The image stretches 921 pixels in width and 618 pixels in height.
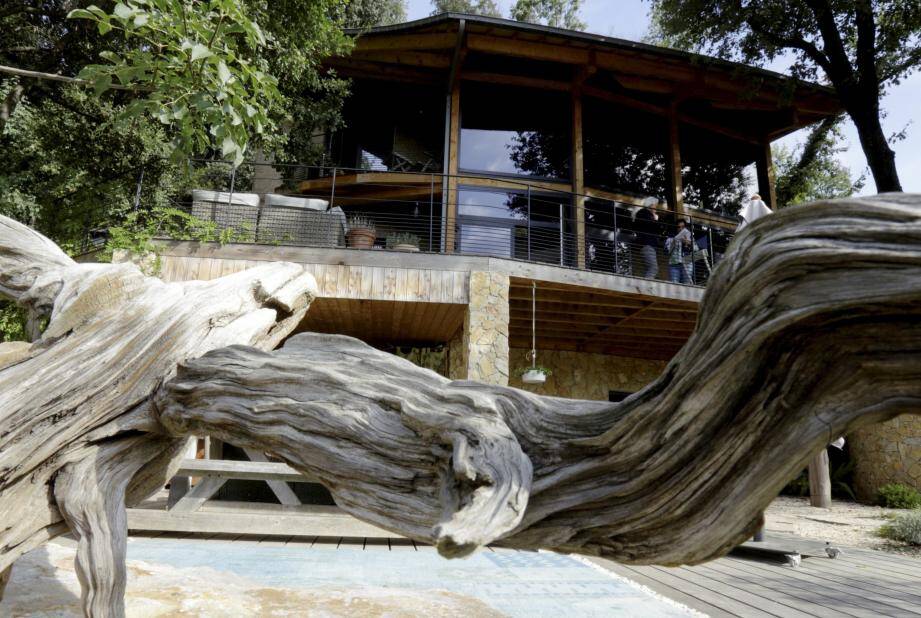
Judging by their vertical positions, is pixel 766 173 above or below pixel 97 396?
above

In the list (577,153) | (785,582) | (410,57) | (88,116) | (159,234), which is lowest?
(785,582)

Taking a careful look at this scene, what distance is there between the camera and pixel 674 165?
488 inches

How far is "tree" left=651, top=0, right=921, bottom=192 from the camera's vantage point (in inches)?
418

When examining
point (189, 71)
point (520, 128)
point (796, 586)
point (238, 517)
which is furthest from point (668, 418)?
point (520, 128)

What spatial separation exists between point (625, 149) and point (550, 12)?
11899 mm

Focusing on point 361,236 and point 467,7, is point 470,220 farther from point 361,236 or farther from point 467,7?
point 467,7

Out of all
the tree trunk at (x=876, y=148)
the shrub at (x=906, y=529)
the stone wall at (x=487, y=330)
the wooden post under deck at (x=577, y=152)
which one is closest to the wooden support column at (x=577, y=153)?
the wooden post under deck at (x=577, y=152)

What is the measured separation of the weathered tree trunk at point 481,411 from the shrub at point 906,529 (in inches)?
307

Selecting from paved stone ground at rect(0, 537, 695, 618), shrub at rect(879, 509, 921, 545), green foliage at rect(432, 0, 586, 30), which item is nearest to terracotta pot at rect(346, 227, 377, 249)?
paved stone ground at rect(0, 537, 695, 618)

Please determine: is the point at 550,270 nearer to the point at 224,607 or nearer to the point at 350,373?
the point at 224,607

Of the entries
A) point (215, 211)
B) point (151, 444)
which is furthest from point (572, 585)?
point (215, 211)

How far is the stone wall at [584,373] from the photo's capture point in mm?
12164

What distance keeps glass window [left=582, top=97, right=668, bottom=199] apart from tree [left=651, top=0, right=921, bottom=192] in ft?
6.32

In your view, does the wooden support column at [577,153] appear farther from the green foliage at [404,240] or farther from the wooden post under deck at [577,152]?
the green foliage at [404,240]
